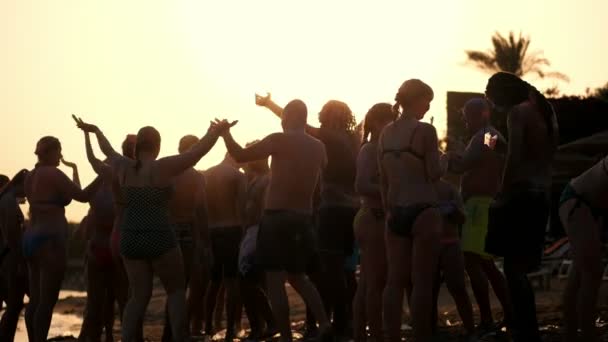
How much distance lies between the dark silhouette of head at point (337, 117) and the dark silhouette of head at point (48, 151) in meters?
2.41

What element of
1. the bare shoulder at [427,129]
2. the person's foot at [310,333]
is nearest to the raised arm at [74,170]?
the person's foot at [310,333]

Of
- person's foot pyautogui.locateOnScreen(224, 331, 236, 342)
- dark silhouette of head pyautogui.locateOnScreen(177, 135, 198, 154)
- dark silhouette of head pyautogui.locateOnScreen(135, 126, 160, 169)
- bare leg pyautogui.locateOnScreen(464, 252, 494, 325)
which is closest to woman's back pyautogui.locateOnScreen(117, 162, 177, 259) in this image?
dark silhouette of head pyautogui.locateOnScreen(135, 126, 160, 169)

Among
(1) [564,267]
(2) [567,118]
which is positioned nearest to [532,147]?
(1) [564,267]

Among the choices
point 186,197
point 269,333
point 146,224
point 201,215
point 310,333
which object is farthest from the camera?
point 269,333

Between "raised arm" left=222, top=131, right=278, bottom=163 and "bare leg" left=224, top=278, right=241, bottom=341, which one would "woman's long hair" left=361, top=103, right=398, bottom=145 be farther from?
"bare leg" left=224, top=278, right=241, bottom=341

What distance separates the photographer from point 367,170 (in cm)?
1205

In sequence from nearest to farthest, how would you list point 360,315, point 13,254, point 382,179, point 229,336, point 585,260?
point 585,260 < point 382,179 < point 360,315 < point 13,254 < point 229,336

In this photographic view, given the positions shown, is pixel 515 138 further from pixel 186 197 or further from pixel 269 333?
pixel 269 333

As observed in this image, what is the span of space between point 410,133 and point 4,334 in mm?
5139

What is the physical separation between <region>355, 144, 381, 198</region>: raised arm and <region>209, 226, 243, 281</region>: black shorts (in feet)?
12.5

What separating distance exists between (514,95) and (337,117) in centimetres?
309

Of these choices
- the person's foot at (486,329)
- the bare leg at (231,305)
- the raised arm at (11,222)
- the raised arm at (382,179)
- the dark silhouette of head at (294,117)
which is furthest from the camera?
the bare leg at (231,305)

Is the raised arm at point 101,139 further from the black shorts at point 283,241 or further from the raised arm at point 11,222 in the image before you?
the raised arm at point 11,222

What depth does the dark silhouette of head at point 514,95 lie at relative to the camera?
10.8 meters
